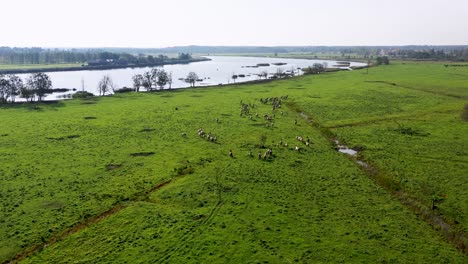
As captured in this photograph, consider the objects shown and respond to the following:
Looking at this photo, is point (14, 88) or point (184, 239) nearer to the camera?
point (184, 239)

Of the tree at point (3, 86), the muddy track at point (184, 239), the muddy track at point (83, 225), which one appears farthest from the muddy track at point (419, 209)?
the tree at point (3, 86)

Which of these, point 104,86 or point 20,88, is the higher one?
point 20,88

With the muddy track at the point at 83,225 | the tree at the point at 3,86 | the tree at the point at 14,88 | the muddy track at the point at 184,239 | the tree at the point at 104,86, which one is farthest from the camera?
the tree at the point at 104,86

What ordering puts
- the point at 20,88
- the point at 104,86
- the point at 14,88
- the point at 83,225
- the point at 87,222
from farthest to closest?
the point at 104,86 → the point at 20,88 → the point at 14,88 → the point at 87,222 → the point at 83,225

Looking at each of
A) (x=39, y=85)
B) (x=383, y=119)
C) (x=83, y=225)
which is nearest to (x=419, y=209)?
(x=83, y=225)

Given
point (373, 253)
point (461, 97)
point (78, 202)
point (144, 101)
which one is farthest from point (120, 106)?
point (461, 97)

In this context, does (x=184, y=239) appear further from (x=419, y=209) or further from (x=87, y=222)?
(x=419, y=209)

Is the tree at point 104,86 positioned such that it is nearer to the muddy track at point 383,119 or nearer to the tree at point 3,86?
the tree at point 3,86
